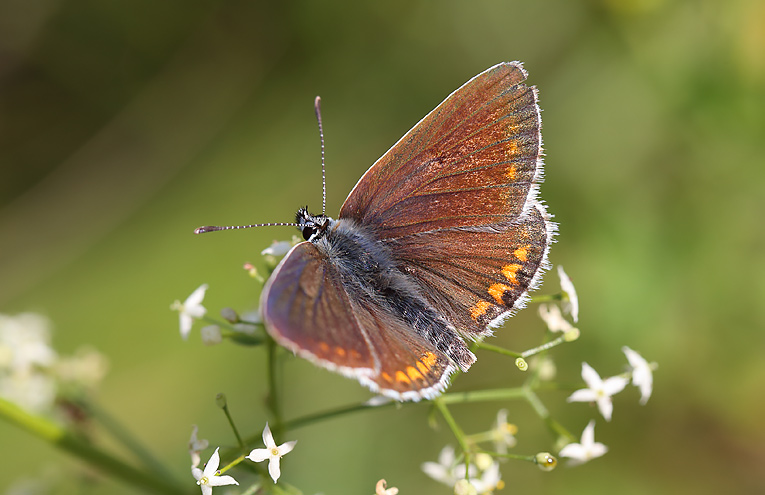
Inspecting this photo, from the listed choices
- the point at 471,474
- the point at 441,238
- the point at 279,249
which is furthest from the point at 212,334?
the point at 471,474

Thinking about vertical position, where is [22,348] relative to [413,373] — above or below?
above

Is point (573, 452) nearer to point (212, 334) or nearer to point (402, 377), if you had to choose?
point (402, 377)

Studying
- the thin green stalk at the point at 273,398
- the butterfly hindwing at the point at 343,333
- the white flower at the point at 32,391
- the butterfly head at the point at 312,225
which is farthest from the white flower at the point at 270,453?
the white flower at the point at 32,391

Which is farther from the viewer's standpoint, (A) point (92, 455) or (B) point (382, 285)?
(B) point (382, 285)

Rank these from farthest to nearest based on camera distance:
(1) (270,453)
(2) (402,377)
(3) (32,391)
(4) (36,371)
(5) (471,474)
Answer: (4) (36,371), (3) (32,391), (5) (471,474), (1) (270,453), (2) (402,377)

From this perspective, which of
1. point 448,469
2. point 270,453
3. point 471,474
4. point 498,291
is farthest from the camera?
point 448,469

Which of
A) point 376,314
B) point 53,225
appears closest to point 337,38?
point 53,225

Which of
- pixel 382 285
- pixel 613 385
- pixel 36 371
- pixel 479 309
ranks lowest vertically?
pixel 613 385
